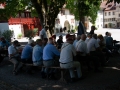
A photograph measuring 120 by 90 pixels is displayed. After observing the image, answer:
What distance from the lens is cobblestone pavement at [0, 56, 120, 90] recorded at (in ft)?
22.5

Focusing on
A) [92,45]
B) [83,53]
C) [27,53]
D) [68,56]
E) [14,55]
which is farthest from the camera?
[14,55]

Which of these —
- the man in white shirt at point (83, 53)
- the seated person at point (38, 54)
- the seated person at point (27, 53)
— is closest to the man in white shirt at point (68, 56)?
the man in white shirt at point (83, 53)

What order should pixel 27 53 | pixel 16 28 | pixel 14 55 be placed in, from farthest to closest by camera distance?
pixel 16 28, pixel 14 55, pixel 27 53

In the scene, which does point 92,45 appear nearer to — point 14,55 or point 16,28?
point 14,55

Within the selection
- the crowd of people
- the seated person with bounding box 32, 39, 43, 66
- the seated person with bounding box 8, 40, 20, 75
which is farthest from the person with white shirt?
the seated person with bounding box 8, 40, 20, 75

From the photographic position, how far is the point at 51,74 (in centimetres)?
805

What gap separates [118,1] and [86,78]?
9.82 feet

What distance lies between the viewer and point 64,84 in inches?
287

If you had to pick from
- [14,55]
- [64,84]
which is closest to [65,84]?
[64,84]

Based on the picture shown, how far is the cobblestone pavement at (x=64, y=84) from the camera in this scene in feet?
22.5

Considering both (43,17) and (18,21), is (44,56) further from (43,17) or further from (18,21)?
(18,21)

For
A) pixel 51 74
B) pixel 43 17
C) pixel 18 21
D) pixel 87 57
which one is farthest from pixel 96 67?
pixel 18 21

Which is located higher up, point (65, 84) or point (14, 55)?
point (14, 55)

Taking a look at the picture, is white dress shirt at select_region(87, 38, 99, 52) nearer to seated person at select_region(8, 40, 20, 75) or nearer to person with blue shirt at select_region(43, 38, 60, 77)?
person with blue shirt at select_region(43, 38, 60, 77)
